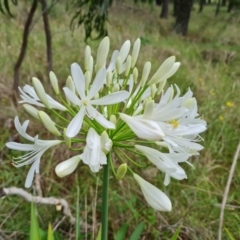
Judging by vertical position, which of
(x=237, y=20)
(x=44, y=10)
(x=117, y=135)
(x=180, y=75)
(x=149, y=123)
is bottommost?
(x=237, y=20)

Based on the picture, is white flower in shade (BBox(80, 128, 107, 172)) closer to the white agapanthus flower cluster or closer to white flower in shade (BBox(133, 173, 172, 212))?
the white agapanthus flower cluster

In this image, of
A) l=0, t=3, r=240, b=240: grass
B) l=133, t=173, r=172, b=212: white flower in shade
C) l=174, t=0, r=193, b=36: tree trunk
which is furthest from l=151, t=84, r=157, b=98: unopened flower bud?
l=174, t=0, r=193, b=36: tree trunk

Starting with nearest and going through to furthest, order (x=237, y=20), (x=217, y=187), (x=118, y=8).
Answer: (x=217, y=187) → (x=237, y=20) → (x=118, y=8)

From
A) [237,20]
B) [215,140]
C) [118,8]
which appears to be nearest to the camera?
[215,140]

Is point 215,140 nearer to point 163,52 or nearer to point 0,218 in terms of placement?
point 0,218

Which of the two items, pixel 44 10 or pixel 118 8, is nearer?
pixel 44 10

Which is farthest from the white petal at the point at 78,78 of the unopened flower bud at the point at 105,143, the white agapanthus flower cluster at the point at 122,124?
the unopened flower bud at the point at 105,143

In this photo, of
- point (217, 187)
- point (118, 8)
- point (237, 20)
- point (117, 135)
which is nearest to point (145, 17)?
point (118, 8)
